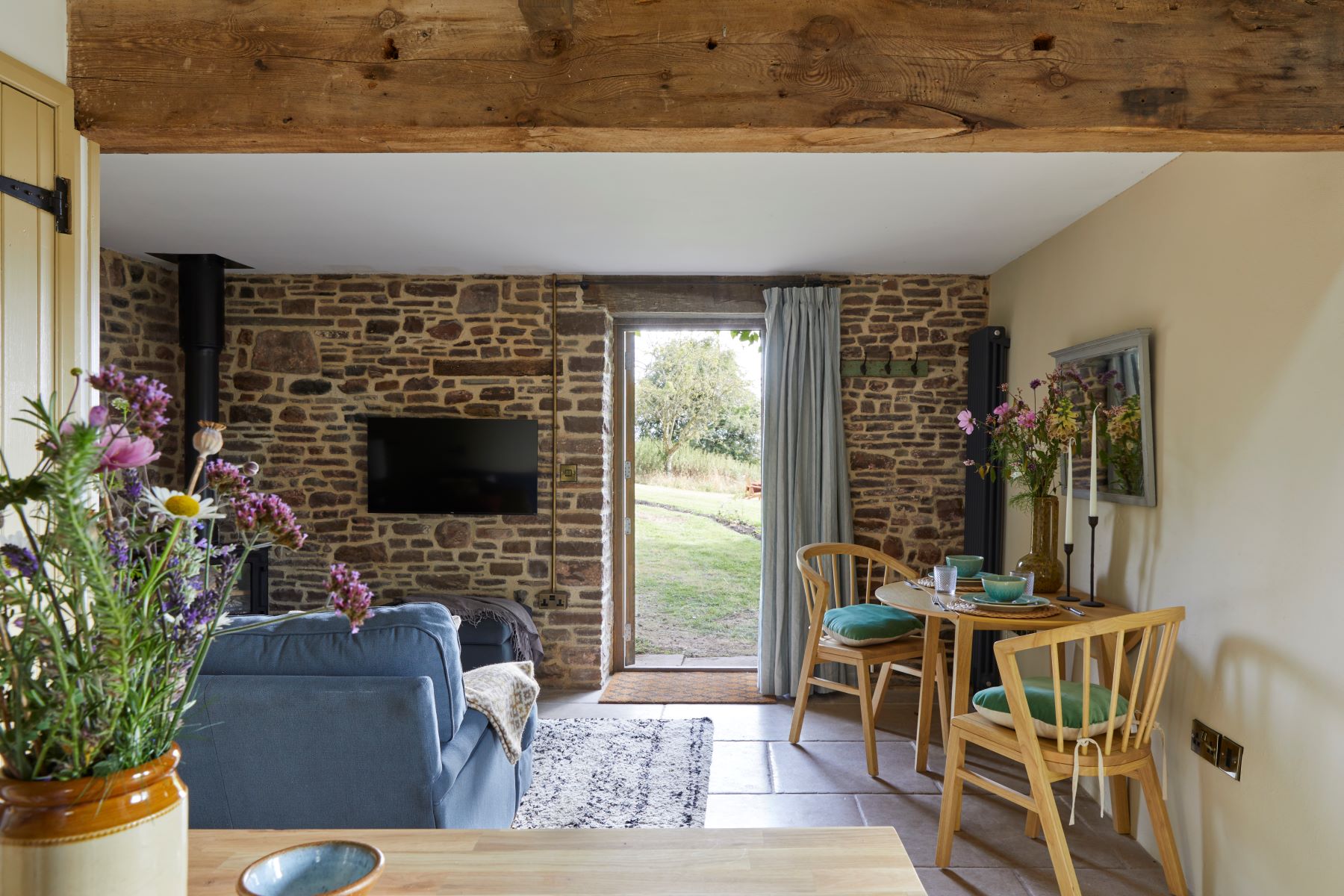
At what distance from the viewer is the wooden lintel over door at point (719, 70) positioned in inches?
71.8

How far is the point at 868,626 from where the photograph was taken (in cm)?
410

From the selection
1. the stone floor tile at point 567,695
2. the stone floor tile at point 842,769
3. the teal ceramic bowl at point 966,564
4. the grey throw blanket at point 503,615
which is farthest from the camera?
the stone floor tile at point 567,695

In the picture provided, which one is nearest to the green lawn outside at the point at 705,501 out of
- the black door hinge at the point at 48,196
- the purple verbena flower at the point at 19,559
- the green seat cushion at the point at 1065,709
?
the green seat cushion at the point at 1065,709

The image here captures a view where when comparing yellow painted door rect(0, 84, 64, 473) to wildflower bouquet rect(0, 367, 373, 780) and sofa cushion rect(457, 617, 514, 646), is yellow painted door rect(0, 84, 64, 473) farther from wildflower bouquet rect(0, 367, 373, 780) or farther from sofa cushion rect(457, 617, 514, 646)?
sofa cushion rect(457, 617, 514, 646)

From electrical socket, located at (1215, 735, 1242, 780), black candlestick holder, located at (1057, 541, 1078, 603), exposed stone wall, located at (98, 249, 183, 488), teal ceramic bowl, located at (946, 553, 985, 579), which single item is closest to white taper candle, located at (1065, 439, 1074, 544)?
black candlestick holder, located at (1057, 541, 1078, 603)

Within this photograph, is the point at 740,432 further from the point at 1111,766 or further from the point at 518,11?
the point at 518,11

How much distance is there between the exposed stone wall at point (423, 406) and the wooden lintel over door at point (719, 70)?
135 inches

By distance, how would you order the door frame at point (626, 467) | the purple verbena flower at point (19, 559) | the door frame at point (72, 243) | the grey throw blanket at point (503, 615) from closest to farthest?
1. the purple verbena flower at point (19, 559)
2. the door frame at point (72, 243)
3. the grey throw blanket at point (503, 615)
4. the door frame at point (626, 467)

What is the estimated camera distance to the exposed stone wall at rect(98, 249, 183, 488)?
4762 millimetres

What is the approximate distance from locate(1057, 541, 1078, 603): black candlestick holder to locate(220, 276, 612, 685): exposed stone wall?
8.66 feet

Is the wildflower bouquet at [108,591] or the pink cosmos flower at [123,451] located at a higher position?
the pink cosmos flower at [123,451]

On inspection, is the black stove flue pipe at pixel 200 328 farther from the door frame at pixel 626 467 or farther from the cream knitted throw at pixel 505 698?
the cream knitted throw at pixel 505 698

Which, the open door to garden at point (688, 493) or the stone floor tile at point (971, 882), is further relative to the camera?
the open door to garden at point (688, 493)

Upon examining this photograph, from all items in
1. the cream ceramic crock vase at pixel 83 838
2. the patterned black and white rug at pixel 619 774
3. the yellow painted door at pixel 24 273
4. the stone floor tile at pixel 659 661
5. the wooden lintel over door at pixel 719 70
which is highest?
the wooden lintel over door at pixel 719 70
